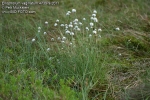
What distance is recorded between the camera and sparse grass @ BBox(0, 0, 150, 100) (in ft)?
7.27

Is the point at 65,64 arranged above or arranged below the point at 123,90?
above

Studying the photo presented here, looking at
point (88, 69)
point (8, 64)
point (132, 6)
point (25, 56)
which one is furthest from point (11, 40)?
point (132, 6)

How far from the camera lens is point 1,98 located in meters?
2.09

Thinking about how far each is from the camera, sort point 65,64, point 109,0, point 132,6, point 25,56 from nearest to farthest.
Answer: point 65,64 < point 25,56 < point 132,6 < point 109,0

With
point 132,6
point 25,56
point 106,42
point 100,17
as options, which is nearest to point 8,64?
point 25,56

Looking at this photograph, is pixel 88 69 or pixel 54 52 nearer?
pixel 88 69

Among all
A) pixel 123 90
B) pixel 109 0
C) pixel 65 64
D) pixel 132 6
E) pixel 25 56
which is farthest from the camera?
pixel 109 0

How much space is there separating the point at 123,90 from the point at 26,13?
2843mm

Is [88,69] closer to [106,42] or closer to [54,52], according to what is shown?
[54,52]

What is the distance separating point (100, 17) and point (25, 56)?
1907 millimetres

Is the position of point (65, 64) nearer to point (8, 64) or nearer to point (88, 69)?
point (88, 69)

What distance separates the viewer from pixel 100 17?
470 centimetres

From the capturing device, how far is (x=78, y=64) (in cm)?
275

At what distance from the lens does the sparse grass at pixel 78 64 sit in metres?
2.22
